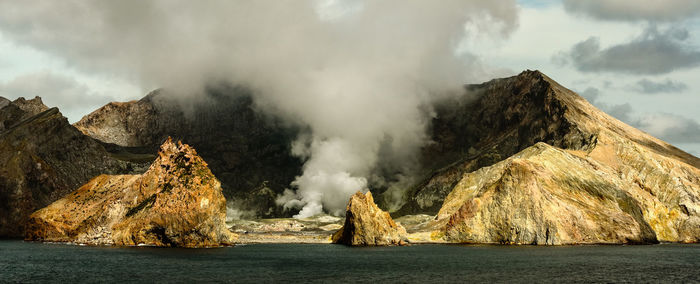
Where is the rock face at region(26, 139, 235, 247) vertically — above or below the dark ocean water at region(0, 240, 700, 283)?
above

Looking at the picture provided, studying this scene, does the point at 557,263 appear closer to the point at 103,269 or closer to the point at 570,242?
the point at 570,242

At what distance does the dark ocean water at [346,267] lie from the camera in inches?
3794

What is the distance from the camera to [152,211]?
155000 mm

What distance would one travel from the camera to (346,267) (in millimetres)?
120688

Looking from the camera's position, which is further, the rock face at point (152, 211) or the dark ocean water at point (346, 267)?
the rock face at point (152, 211)

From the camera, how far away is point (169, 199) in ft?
508

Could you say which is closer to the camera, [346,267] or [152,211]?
[346,267]

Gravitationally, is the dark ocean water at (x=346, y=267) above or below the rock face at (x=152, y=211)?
below

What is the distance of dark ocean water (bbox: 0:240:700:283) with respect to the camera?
96.4 m

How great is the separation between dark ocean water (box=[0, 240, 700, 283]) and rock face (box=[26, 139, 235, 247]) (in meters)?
15.1

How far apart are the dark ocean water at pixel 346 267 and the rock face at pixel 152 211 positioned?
15.1 metres

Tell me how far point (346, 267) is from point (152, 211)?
6399cm

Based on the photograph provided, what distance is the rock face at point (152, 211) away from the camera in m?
154

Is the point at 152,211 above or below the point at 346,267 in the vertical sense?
above
